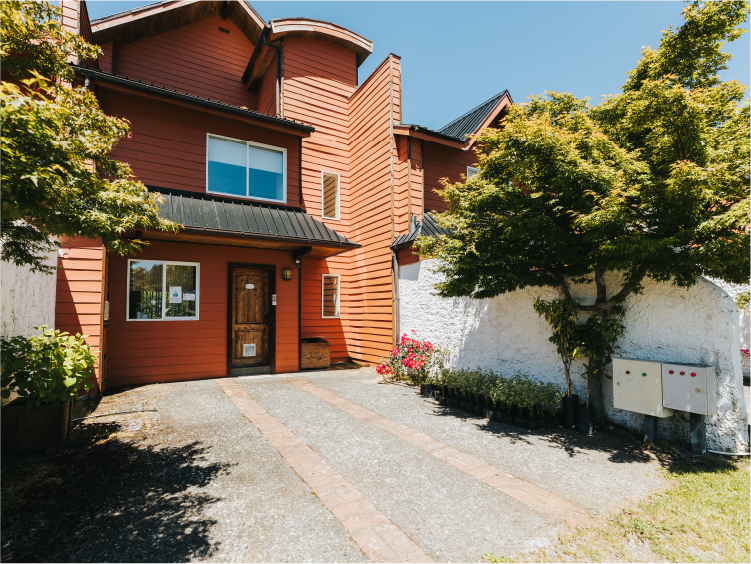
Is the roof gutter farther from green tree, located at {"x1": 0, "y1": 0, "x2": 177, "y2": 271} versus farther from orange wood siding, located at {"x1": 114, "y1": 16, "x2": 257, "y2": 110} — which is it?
green tree, located at {"x1": 0, "y1": 0, "x2": 177, "y2": 271}

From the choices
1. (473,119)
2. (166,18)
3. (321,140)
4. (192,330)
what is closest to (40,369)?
(192,330)

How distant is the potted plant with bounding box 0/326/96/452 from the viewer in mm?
3803

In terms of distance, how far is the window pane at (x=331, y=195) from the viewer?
11.1 meters

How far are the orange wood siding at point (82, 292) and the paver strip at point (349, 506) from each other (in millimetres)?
3900

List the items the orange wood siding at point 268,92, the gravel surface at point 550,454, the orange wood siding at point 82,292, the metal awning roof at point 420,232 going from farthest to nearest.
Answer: the orange wood siding at point 268,92
the metal awning roof at point 420,232
the orange wood siding at point 82,292
the gravel surface at point 550,454

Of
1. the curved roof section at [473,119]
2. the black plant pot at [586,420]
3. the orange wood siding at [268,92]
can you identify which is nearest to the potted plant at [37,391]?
the black plant pot at [586,420]

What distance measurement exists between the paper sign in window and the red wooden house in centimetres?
2

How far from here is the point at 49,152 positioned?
7.57 feet

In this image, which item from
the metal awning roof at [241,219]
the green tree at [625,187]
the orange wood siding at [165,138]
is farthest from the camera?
the orange wood siding at [165,138]

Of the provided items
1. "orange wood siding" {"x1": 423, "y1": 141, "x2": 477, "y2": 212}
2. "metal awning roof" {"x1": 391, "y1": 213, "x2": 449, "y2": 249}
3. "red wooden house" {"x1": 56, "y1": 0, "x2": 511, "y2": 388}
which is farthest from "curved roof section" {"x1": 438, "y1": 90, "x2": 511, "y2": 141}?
"metal awning roof" {"x1": 391, "y1": 213, "x2": 449, "y2": 249}

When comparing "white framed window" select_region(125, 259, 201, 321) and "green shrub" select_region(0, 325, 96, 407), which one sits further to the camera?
"white framed window" select_region(125, 259, 201, 321)

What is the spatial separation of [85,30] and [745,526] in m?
12.7

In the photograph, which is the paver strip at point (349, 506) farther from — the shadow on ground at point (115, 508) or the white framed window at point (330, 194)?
the white framed window at point (330, 194)

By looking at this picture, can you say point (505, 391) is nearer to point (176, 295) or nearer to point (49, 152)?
point (49, 152)
